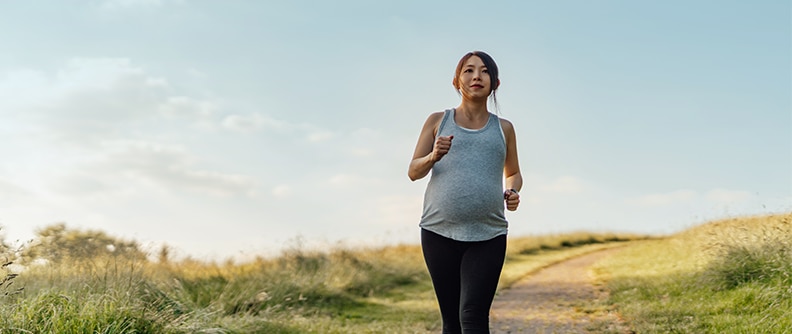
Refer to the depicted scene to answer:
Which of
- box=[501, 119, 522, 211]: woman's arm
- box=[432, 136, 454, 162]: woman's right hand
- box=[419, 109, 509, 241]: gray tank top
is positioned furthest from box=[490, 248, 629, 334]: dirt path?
box=[432, 136, 454, 162]: woman's right hand

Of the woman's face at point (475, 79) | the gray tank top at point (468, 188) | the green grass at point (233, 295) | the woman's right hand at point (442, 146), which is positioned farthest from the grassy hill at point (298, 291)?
the woman's face at point (475, 79)

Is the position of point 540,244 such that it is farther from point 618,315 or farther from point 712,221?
point 618,315

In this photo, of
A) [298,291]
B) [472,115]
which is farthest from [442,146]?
[298,291]

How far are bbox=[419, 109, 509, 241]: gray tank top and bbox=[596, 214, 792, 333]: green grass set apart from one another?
4340 mm

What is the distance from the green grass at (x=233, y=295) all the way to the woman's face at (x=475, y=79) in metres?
3.41

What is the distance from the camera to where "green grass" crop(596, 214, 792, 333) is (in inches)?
279

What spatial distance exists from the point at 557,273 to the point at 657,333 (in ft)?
27.8

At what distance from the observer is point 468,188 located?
134 inches

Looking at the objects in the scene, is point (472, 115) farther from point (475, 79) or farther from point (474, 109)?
point (475, 79)

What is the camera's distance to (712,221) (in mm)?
18359

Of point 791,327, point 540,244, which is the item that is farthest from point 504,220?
point 540,244

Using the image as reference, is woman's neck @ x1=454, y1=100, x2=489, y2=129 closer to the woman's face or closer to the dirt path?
the woman's face

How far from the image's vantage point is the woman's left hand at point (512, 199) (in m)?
3.50

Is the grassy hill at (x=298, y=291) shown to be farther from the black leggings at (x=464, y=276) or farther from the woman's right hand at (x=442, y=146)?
the woman's right hand at (x=442, y=146)
